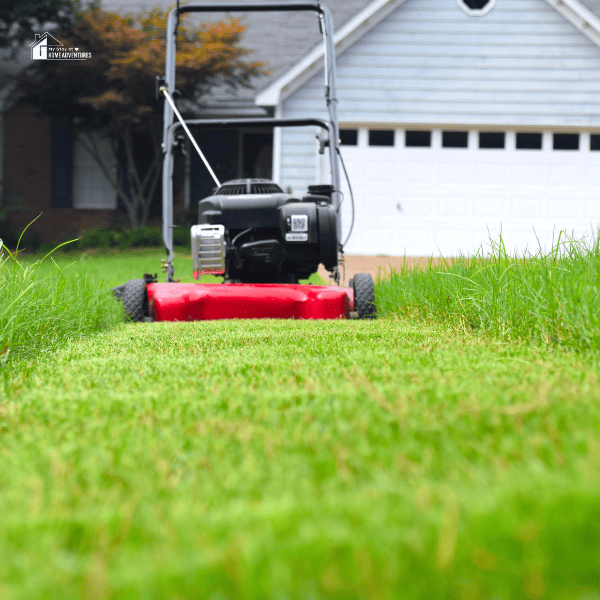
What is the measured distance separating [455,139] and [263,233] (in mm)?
7120

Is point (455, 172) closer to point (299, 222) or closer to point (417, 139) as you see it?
point (417, 139)

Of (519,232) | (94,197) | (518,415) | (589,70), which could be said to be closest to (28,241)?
(94,197)

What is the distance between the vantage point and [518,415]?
1609 mm

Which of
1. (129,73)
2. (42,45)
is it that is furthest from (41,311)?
(42,45)

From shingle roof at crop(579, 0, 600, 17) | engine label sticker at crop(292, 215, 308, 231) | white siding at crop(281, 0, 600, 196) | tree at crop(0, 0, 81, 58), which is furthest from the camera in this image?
shingle roof at crop(579, 0, 600, 17)

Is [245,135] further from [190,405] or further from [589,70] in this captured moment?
[190,405]

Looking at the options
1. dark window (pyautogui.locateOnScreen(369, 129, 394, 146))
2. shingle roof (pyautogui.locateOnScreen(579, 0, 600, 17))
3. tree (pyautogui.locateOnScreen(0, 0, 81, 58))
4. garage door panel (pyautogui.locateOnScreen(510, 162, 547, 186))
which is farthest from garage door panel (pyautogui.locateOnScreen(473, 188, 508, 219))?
tree (pyautogui.locateOnScreen(0, 0, 81, 58))

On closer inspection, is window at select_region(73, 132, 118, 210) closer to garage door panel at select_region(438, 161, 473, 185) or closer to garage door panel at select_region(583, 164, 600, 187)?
garage door panel at select_region(438, 161, 473, 185)

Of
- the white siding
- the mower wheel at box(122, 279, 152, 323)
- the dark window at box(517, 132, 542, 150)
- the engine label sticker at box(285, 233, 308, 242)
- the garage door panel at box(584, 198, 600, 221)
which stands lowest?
the mower wheel at box(122, 279, 152, 323)

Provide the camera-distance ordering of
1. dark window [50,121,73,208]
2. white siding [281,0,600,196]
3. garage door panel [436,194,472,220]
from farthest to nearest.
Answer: dark window [50,121,73,208]
garage door panel [436,194,472,220]
white siding [281,0,600,196]

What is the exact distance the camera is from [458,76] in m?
11.4

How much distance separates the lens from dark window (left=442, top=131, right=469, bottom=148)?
11461mm

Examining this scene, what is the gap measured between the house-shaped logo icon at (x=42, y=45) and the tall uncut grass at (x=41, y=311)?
Result: 981 centimetres

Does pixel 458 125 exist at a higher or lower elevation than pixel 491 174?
higher
